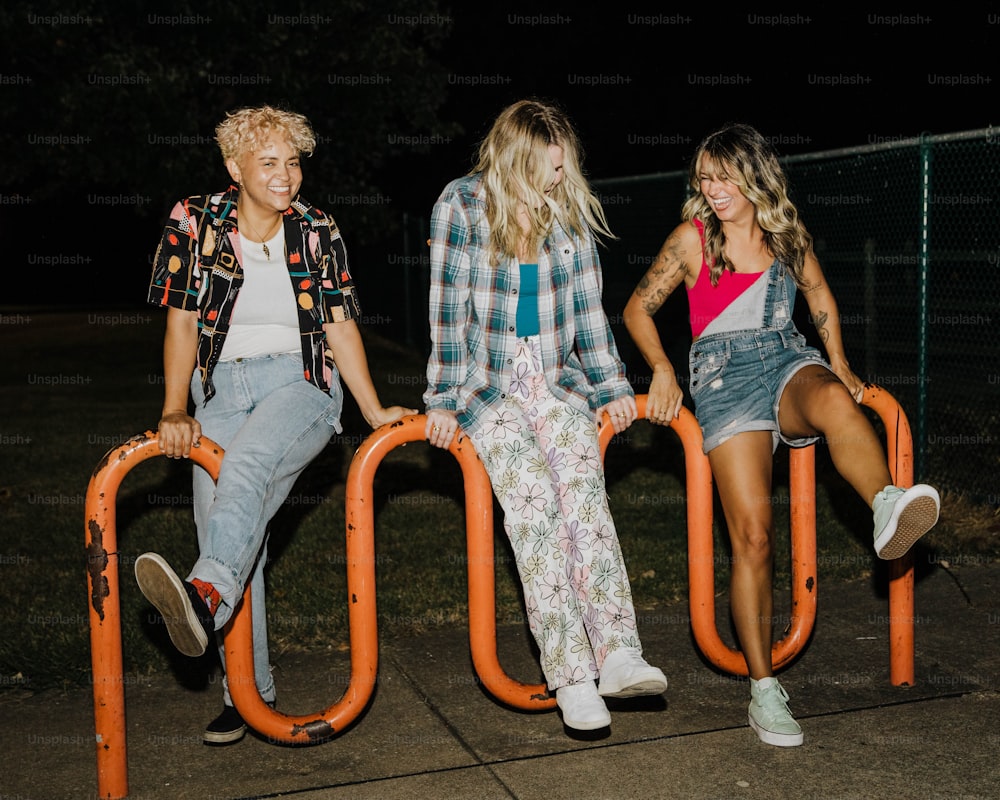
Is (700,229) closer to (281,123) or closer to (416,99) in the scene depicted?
(281,123)

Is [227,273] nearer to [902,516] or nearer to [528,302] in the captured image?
[528,302]

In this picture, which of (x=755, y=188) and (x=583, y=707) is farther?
(x=755, y=188)

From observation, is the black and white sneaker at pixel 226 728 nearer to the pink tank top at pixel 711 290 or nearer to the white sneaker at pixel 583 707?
the white sneaker at pixel 583 707

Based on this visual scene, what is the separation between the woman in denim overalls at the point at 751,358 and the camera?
407 cm

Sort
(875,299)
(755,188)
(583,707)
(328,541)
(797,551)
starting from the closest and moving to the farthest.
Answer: (583,707)
(755,188)
(797,551)
(328,541)
(875,299)

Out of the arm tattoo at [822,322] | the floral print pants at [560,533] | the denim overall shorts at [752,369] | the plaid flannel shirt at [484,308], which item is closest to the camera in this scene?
the floral print pants at [560,533]

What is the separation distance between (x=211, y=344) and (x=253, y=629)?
1.01m

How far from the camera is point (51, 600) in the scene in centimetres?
584

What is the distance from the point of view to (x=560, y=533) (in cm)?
398

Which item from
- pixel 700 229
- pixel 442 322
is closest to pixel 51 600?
pixel 442 322

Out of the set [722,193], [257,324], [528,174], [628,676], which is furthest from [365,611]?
[722,193]

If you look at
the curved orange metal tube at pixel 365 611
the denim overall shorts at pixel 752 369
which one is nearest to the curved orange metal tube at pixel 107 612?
the curved orange metal tube at pixel 365 611

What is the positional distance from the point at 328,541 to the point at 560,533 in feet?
10.3

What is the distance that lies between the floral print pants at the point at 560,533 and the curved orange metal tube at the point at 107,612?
1154mm
